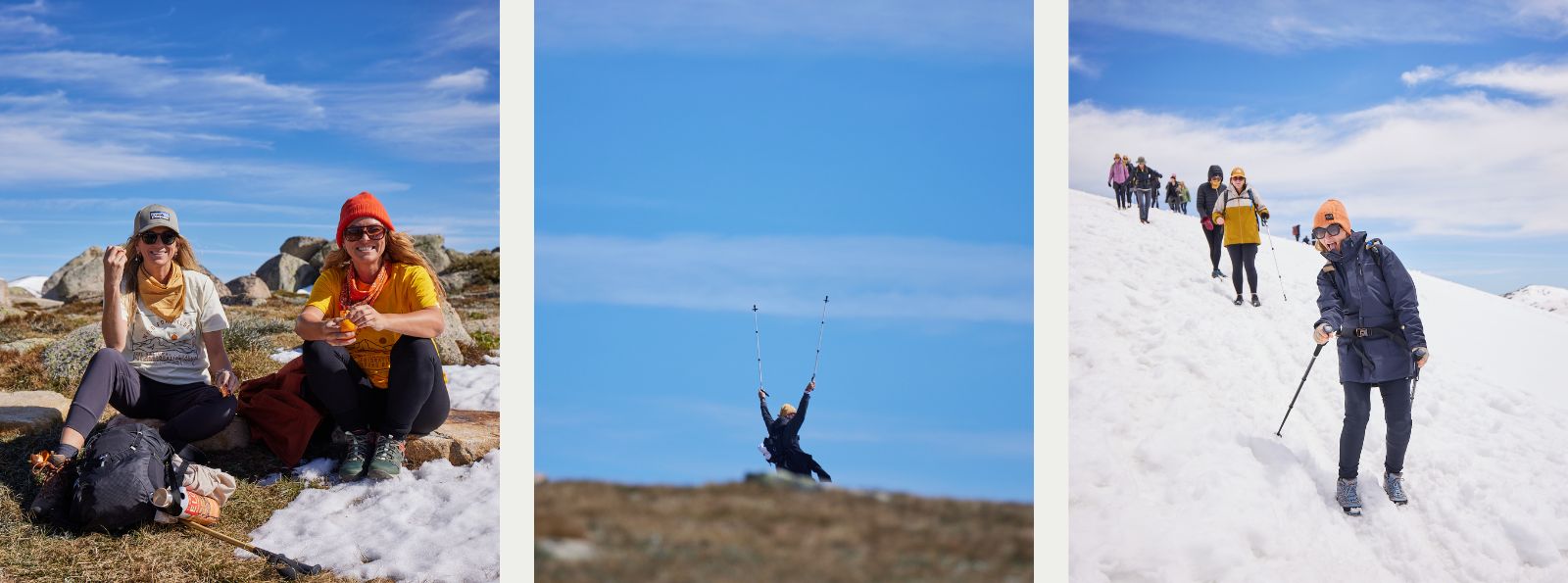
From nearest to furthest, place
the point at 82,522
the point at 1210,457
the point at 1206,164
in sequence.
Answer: the point at 82,522
the point at 1210,457
the point at 1206,164

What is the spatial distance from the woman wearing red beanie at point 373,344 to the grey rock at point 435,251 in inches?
149

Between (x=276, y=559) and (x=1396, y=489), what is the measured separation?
10.2 feet

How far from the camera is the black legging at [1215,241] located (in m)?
4.39

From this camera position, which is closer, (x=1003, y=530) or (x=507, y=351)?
(x=507, y=351)

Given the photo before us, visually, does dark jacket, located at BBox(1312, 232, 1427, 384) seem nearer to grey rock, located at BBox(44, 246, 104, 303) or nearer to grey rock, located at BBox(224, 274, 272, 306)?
grey rock, located at BBox(224, 274, 272, 306)

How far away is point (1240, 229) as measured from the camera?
165 inches

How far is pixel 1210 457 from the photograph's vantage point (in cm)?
336

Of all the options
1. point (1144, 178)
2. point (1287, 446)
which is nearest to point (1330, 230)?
point (1287, 446)

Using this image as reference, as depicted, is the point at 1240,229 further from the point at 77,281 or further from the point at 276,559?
the point at 77,281

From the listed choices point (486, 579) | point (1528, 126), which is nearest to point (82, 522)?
point (486, 579)

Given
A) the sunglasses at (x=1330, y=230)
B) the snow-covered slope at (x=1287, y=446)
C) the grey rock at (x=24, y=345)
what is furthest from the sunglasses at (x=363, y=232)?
the sunglasses at (x=1330, y=230)

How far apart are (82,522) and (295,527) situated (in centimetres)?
49

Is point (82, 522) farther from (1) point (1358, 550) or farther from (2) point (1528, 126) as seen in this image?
(2) point (1528, 126)

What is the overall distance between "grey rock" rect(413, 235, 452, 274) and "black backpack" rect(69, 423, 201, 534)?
13.2 ft
